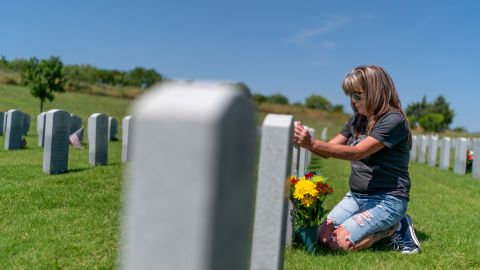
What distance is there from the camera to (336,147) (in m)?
4.28

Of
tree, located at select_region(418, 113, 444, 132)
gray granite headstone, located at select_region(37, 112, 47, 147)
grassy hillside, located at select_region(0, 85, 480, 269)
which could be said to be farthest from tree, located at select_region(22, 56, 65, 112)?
tree, located at select_region(418, 113, 444, 132)

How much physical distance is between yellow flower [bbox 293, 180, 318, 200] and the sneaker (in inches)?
41.5

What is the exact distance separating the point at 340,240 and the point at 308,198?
53cm

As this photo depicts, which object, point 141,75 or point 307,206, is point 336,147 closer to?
point 307,206

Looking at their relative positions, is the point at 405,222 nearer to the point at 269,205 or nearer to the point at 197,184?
the point at 269,205

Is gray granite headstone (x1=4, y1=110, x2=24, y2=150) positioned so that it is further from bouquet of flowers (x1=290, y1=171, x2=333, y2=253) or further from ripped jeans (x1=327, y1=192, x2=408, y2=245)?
ripped jeans (x1=327, y1=192, x2=408, y2=245)

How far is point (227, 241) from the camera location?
1.56 metres

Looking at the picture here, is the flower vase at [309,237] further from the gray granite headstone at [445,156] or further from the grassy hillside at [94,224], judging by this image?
the gray granite headstone at [445,156]

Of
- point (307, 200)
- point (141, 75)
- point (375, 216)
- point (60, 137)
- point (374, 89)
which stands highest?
point (141, 75)

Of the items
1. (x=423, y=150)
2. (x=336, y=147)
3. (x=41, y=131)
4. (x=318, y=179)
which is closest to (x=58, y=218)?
(x=318, y=179)

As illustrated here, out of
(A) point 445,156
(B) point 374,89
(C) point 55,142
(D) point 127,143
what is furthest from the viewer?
(A) point 445,156

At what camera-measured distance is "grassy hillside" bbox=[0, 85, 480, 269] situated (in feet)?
14.0

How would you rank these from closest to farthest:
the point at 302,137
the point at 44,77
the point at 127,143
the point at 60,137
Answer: the point at 302,137, the point at 60,137, the point at 127,143, the point at 44,77

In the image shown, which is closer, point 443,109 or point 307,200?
point 307,200
